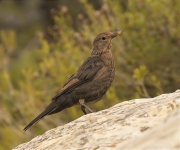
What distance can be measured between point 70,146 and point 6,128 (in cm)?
296

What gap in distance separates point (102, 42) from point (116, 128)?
293 centimetres

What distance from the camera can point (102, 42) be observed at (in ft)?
21.0

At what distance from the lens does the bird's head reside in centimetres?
638

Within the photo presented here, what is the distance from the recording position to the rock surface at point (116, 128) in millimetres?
3253

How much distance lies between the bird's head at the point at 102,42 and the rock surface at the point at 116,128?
211 cm

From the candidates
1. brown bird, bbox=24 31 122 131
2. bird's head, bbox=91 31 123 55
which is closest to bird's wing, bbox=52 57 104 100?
brown bird, bbox=24 31 122 131

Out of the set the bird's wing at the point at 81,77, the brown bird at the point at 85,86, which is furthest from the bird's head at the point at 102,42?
the bird's wing at the point at 81,77

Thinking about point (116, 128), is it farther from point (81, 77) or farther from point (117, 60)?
point (117, 60)

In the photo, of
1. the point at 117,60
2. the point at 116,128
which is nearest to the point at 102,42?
the point at 117,60

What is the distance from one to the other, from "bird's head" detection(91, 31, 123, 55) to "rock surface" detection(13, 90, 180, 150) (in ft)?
6.92

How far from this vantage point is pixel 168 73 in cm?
688

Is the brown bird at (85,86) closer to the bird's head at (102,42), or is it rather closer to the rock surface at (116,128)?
the bird's head at (102,42)

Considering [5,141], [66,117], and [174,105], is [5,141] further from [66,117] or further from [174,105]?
[174,105]

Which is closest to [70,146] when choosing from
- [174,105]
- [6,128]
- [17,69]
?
[174,105]
